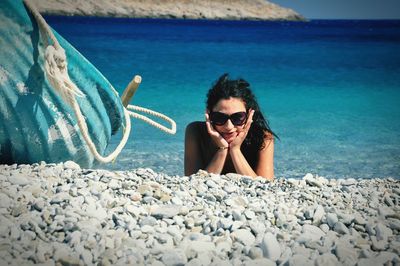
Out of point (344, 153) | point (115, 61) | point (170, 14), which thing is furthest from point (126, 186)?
point (170, 14)

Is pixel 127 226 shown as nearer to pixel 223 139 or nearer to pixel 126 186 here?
pixel 126 186

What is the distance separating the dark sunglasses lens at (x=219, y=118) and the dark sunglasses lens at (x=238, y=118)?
0.05 m

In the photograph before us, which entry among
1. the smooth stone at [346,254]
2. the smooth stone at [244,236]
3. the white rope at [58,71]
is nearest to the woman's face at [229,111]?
the white rope at [58,71]

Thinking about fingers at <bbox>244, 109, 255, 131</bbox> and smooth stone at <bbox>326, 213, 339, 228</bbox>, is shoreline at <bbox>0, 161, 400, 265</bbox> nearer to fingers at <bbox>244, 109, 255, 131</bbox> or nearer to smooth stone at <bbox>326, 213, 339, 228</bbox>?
smooth stone at <bbox>326, 213, 339, 228</bbox>

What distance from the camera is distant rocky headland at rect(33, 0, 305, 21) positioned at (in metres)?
72.2

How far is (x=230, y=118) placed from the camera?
4.00 meters

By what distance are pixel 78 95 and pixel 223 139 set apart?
1.06 meters

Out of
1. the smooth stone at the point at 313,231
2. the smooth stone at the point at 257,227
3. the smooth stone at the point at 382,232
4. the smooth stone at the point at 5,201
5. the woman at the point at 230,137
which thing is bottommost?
the smooth stone at the point at 5,201

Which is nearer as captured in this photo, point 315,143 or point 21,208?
point 21,208

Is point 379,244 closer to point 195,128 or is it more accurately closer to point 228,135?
point 228,135

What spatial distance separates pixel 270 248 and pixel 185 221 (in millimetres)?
508

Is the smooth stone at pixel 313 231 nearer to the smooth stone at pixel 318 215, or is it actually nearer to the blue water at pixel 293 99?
the smooth stone at pixel 318 215

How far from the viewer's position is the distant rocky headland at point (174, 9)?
237ft

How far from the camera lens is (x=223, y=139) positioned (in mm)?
4047
